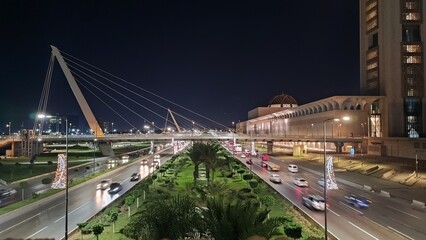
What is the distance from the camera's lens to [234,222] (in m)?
12.7

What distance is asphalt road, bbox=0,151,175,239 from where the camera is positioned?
22.9 meters

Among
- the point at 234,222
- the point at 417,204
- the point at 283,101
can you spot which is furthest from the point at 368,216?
the point at 283,101

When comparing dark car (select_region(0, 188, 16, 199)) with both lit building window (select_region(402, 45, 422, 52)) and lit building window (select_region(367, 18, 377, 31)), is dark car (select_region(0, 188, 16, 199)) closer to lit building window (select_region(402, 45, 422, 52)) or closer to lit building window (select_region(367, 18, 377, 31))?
lit building window (select_region(402, 45, 422, 52))

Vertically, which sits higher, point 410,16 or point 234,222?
point 410,16

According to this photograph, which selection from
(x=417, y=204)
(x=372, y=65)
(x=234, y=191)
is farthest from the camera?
(x=372, y=65)

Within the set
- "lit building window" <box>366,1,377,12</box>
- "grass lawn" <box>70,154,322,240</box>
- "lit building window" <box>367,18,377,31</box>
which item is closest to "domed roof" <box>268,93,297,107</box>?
"lit building window" <box>367,18,377,31</box>

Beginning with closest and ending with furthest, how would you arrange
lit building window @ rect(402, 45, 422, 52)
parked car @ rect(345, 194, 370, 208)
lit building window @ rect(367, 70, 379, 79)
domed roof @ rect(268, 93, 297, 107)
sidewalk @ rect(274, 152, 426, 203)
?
parked car @ rect(345, 194, 370, 208)
sidewalk @ rect(274, 152, 426, 203)
lit building window @ rect(402, 45, 422, 52)
lit building window @ rect(367, 70, 379, 79)
domed roof @ rect(268, 93, 297, 107)

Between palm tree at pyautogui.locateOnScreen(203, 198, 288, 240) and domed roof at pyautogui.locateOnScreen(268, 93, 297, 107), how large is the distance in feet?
518

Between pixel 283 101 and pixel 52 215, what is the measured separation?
149 meters

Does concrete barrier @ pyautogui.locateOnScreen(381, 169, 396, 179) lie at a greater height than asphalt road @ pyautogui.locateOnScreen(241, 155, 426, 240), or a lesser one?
greater

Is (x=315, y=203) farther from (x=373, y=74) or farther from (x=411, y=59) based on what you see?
(x=373, y=74)

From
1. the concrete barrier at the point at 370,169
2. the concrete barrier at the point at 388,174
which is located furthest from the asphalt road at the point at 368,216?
the concrete barrier at the point at 370,169

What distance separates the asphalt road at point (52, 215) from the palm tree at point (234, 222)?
479 inches

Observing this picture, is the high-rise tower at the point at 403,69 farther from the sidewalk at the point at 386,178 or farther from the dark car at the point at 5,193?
the dark car at the point at 5,193
